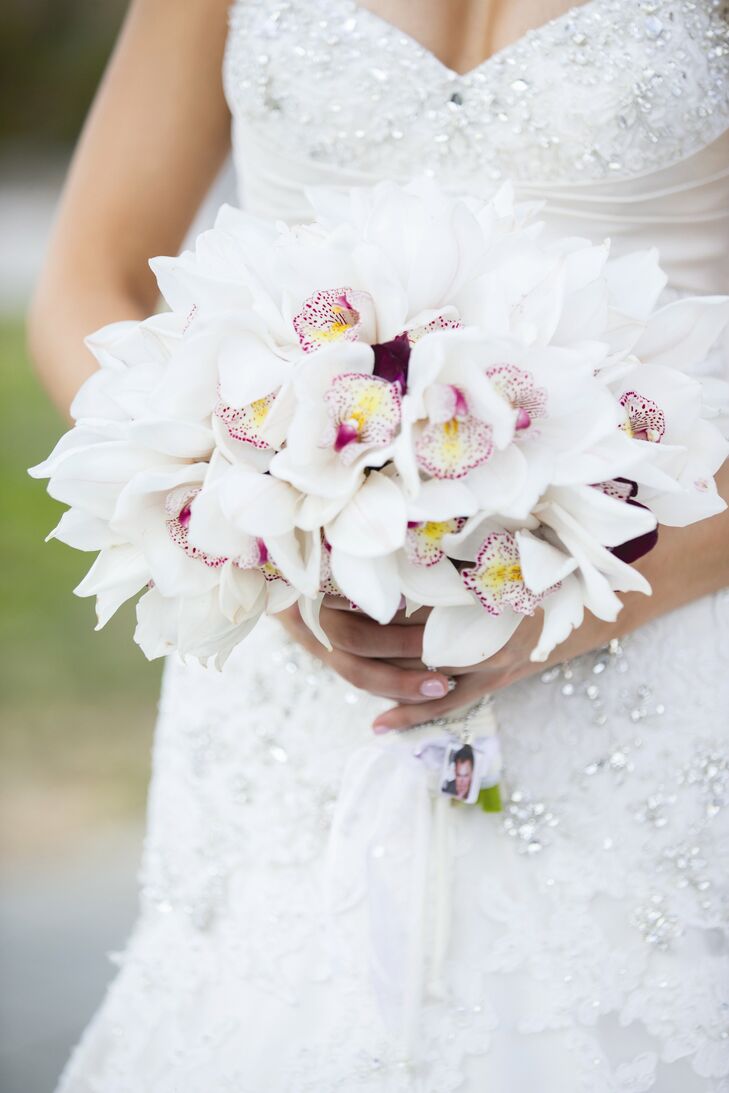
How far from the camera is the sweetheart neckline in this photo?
1177 millimetres

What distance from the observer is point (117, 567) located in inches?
32.8

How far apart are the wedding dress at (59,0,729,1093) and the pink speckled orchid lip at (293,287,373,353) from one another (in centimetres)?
47

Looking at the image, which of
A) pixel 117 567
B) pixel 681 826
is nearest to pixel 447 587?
pixel 117 567

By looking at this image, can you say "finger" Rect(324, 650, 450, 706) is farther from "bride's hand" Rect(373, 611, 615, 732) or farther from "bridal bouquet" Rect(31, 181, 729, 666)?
"bridal bouquet" Rect(31, 181, 729, 666)

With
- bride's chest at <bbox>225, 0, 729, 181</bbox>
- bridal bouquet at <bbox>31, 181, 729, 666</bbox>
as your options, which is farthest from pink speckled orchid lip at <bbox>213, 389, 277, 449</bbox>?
bride's chest at <bbox>225, 0, 729, 181</bbox>

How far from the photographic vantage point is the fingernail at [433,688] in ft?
3.20

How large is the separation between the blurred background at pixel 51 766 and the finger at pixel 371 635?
2.01 metres

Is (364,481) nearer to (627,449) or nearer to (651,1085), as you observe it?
(627,449)

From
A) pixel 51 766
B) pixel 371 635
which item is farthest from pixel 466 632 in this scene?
pixel 51 766

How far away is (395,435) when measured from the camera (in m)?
0.72

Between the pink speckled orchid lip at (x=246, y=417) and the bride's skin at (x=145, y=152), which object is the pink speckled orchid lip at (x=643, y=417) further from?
the bride's skin at (x=145, y=152)

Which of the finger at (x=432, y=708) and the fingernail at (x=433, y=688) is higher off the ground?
the fingernail at (x=433, y=688)

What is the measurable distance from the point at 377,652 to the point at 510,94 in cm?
61

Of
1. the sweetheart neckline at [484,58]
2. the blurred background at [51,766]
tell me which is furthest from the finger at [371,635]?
the blurred background at [51,766]
